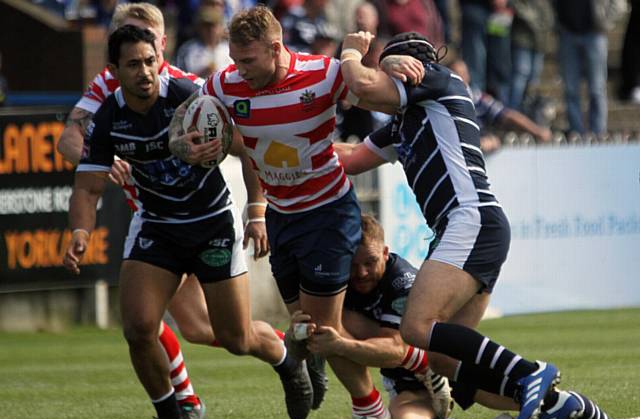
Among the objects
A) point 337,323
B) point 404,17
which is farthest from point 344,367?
point 404,17

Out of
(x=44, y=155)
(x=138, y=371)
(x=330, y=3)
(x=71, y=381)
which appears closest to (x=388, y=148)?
(x=138, y=371)

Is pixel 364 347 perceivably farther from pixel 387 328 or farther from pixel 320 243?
pixel 320 243

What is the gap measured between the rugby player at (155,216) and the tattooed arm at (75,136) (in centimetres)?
74

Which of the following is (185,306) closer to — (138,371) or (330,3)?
(138,371)

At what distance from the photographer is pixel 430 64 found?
23.2ft

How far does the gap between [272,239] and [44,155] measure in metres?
6.33

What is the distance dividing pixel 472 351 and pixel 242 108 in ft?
6.13

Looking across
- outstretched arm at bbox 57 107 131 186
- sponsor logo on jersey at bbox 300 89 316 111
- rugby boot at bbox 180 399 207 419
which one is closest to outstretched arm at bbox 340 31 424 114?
sponsor logo on jersey at bbox 300 89 316 111

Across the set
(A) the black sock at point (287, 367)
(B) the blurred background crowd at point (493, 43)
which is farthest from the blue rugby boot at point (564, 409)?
(B) the blurred background crowd at point (493, 43)

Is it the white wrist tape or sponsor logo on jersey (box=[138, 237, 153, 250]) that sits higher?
the white wrist tape

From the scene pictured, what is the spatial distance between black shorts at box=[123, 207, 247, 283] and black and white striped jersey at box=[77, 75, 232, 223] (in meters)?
0.06

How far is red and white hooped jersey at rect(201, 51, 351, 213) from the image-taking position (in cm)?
757

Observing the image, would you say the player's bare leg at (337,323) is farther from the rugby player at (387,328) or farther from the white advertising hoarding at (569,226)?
the white advertising hoarding at (569,226)

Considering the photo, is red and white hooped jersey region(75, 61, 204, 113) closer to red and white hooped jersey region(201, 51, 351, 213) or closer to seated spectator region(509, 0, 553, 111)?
red and white hooped jersey region(201, 51, 351, 213)
